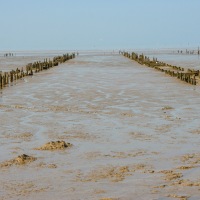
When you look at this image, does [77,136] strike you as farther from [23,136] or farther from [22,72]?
[22,72]

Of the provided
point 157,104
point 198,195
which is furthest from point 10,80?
point 198,195

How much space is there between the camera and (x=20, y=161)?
33.3ft

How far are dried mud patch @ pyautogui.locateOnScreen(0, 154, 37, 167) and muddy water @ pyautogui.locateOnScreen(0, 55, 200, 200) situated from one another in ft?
0.73

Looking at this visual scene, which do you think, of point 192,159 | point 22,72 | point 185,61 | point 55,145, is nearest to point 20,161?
point 55,145

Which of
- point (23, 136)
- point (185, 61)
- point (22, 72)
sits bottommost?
point (23, 136)

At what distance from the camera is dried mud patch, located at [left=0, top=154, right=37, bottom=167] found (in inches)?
394

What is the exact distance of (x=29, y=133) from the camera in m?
13.8

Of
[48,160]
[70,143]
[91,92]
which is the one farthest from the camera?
[91,92]

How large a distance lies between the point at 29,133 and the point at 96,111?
5.14 metres

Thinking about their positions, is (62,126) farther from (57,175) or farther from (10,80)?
(10,80)

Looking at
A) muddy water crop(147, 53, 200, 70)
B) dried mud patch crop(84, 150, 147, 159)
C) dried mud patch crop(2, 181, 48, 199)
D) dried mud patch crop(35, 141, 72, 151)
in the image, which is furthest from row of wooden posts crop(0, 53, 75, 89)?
dried mud patch crop(2, 181, 48, 199)

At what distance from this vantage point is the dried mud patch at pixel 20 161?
1001 centimetres

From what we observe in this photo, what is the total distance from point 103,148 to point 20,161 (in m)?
2.49

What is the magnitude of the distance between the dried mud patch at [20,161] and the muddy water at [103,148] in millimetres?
222
